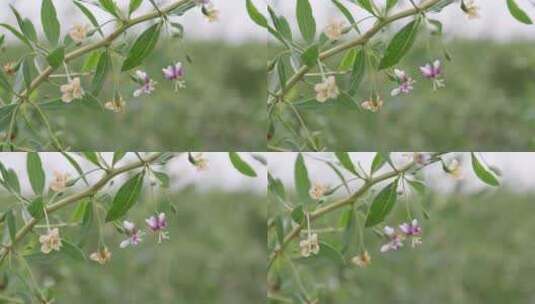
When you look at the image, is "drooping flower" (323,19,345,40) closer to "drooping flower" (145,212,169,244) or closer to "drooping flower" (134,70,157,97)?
"drooping flower" (134,70,157,97)

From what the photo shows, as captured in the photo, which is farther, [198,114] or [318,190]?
[198,114]

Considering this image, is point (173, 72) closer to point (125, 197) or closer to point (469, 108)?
point (125, 197)

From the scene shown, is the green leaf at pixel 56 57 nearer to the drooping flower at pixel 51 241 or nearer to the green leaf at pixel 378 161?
the drooping flower at pixel 51 241

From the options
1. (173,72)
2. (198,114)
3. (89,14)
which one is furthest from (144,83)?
(198,114)

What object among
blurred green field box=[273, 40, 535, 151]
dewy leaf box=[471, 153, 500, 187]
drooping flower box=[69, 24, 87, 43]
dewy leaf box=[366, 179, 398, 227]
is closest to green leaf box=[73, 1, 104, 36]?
drooping flower box=[69, 24, 87, 43]

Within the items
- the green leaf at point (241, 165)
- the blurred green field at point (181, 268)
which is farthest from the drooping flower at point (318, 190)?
the blurred green field at point (181, 268)

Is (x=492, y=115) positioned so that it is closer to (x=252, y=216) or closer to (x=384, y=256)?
(x=384, y=256)
